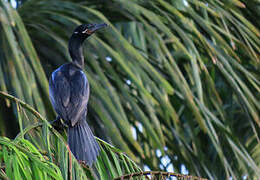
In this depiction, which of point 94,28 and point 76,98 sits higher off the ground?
point 94,28

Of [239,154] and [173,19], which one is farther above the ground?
[173,19]

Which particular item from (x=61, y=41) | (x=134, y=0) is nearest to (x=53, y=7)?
(x=61, y=41)

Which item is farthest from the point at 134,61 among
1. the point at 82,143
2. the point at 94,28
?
the point at 82,143

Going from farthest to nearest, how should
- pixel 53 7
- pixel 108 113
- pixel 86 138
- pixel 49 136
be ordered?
pixel 53 7
pixel 108 113
pixel 86 138
pixel 49 136

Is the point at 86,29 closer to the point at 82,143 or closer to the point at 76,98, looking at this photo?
the point at 76,98

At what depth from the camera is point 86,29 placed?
13.1 feet

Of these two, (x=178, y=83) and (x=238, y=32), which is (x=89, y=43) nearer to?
(x=178, y=83)

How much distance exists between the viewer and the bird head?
3.96m

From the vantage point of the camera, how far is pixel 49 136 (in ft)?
7.73

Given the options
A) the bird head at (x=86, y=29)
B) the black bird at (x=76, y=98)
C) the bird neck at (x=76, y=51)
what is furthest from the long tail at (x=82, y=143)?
the bird head at (x=86, y=29)

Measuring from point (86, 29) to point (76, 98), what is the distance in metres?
0.86

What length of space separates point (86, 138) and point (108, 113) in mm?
1205

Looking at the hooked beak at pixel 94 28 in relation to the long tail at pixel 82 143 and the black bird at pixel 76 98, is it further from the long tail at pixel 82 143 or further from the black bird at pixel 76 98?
the long tail at pixel 82 143

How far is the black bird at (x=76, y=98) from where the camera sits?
2.69m
